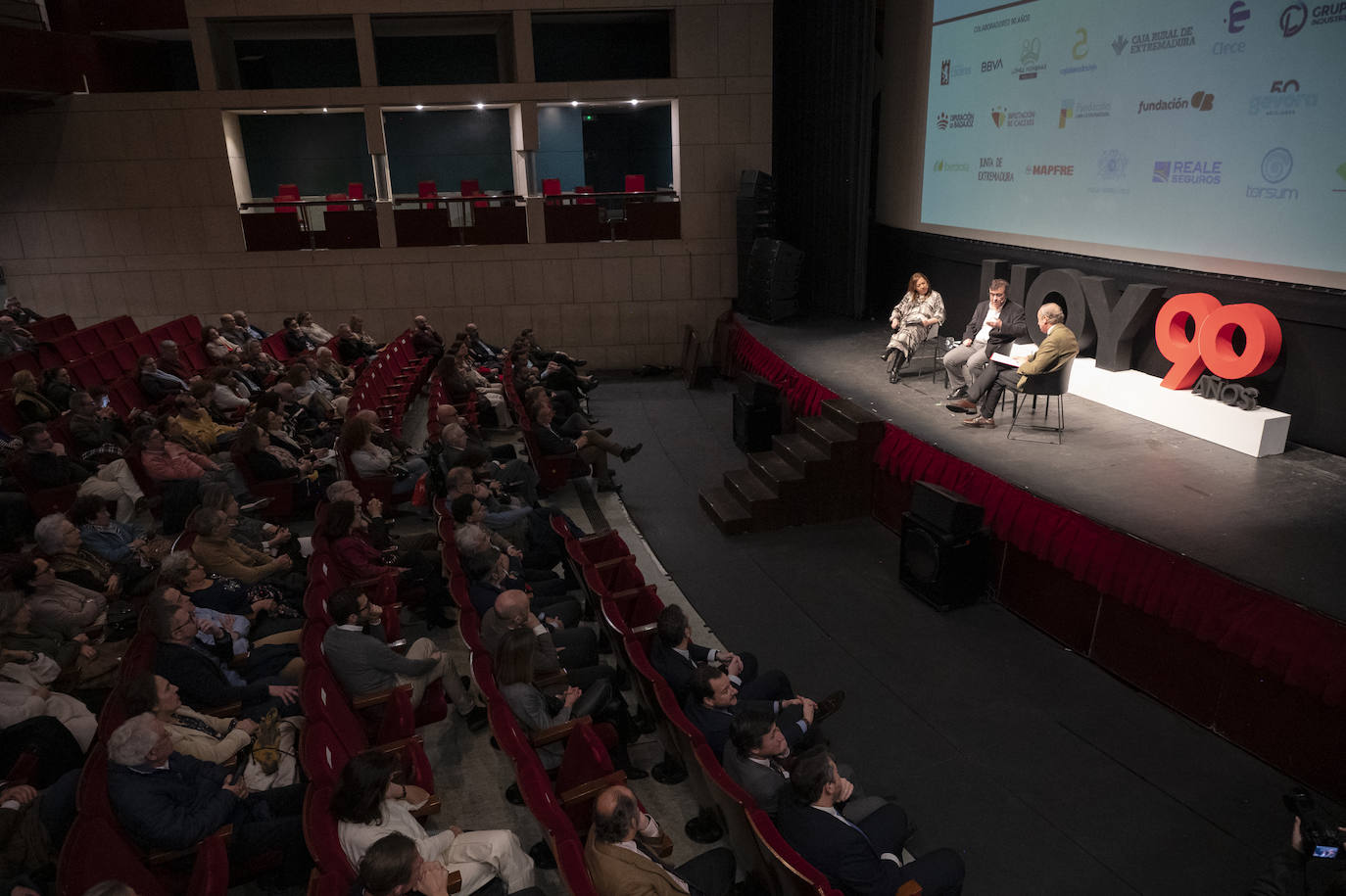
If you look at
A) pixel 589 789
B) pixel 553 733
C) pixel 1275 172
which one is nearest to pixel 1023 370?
pixel 1275 172

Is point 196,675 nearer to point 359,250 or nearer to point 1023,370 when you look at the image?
point 1023,370

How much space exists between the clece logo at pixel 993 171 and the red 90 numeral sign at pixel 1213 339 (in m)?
2.40

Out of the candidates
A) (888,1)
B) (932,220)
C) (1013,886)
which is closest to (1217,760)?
(1013,886)

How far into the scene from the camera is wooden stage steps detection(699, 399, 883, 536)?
6676 millimetres

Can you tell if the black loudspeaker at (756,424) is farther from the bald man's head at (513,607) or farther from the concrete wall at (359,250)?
the bald man's head at (513,607)

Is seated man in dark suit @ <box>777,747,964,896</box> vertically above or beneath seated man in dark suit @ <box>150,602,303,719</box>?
beneath

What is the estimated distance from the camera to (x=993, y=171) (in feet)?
27.0

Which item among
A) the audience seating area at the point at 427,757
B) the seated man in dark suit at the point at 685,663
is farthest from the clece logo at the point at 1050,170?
the seated man in dark suit at the point at 685,663

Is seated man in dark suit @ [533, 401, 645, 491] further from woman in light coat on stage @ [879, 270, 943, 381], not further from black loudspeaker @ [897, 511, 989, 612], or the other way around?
black loudspeaker @ [897, 511, 989, 612]

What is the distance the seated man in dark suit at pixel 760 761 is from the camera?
320cm

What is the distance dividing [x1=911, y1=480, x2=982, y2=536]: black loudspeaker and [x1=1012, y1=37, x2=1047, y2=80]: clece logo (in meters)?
4.35

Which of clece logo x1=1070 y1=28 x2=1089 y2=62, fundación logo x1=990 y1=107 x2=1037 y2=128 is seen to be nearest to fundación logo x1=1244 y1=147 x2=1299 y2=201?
clece logo x1=1070 y1=28 x2=1089 y2=62

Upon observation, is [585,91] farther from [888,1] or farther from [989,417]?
[989,417]

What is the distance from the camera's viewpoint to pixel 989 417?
21.2ft
